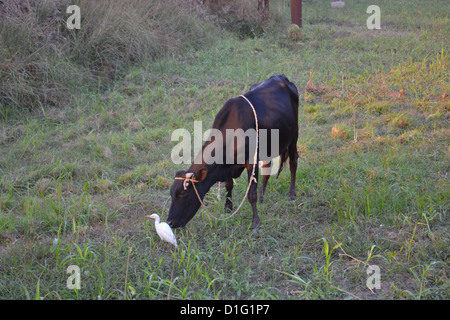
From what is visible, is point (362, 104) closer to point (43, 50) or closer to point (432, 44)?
point (432, 44)

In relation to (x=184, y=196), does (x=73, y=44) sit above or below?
above

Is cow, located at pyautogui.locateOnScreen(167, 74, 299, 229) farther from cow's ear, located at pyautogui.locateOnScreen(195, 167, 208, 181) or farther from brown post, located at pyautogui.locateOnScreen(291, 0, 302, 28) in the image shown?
brown post, located at pyautogui.locateOnScreen(291, 0, 302, 28)

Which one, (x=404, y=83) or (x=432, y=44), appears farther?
(x=432, y=44)

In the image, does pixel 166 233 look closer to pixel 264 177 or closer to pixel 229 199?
pixel 229 199

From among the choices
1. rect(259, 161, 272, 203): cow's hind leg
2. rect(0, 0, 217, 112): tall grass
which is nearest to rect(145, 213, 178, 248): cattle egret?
rect(259, 161, 272, 203): cow's hind leg

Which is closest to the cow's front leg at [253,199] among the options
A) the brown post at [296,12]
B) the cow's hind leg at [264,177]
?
the cow's hind leg at [264,177]

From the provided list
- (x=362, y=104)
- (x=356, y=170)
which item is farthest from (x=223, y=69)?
(x=356, y=170)

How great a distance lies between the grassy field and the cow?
0.25 metres

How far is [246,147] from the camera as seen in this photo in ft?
14.4

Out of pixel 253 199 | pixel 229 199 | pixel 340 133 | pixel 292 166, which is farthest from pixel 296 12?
Result: pixel 253 199

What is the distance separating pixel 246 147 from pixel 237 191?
2.91ft

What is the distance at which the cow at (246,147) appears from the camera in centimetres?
415
